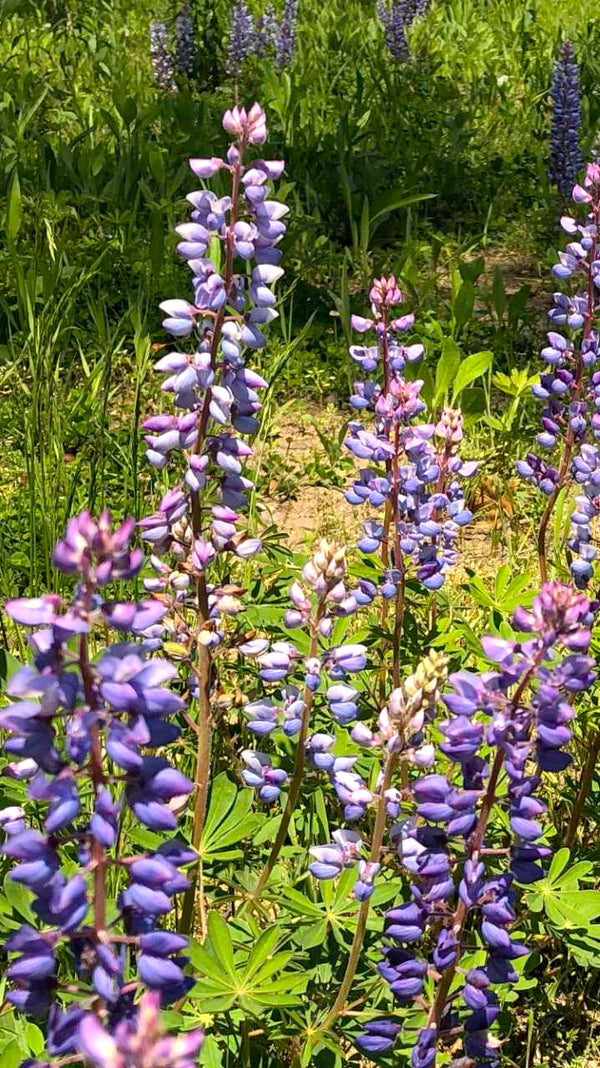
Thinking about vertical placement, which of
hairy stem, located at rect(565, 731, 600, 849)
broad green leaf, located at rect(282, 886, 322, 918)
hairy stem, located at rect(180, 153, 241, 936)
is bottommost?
hairy stem, located at rect(565, 731, 600, 849)

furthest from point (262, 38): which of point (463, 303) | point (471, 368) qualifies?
point (471, 368)

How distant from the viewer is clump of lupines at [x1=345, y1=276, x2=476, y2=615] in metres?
2.23

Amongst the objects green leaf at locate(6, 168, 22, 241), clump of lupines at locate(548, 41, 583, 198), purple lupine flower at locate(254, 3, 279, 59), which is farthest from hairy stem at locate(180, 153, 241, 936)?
purple lupine flower at locate(254, 3, 279, 59)

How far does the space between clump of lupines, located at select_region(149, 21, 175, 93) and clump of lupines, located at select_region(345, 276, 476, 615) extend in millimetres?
4227

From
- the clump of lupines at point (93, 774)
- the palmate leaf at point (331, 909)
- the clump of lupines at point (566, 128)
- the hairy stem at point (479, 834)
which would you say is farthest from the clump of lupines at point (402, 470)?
the clump of lupines at point (566, 128)

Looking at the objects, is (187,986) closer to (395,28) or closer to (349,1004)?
(349,1004)

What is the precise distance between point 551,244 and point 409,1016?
12.7 feet

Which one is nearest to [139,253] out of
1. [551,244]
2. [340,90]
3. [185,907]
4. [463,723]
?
[551,244]

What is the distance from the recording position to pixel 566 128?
4551mm

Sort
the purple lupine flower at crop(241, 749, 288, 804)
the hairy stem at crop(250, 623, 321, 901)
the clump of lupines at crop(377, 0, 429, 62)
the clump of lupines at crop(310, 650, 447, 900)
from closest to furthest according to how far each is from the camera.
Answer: the clump of lupines at crop(310, 650, 447, 900), the hairy stem at crop(250, 623, 321, 901), the purple lupine flower at crop(241, 749, 288, 804), the clump of lupines at crop(377, 0, 429, 62)

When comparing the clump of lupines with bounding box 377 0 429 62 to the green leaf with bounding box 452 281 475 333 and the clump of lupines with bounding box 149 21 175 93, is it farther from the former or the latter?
the green leaf with bounding box 452 281 475 333

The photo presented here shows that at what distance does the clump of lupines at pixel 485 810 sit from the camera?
1.35m

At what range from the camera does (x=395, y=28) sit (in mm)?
6375

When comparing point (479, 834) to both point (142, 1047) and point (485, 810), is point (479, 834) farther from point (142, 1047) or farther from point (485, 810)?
point (142, 1047)
